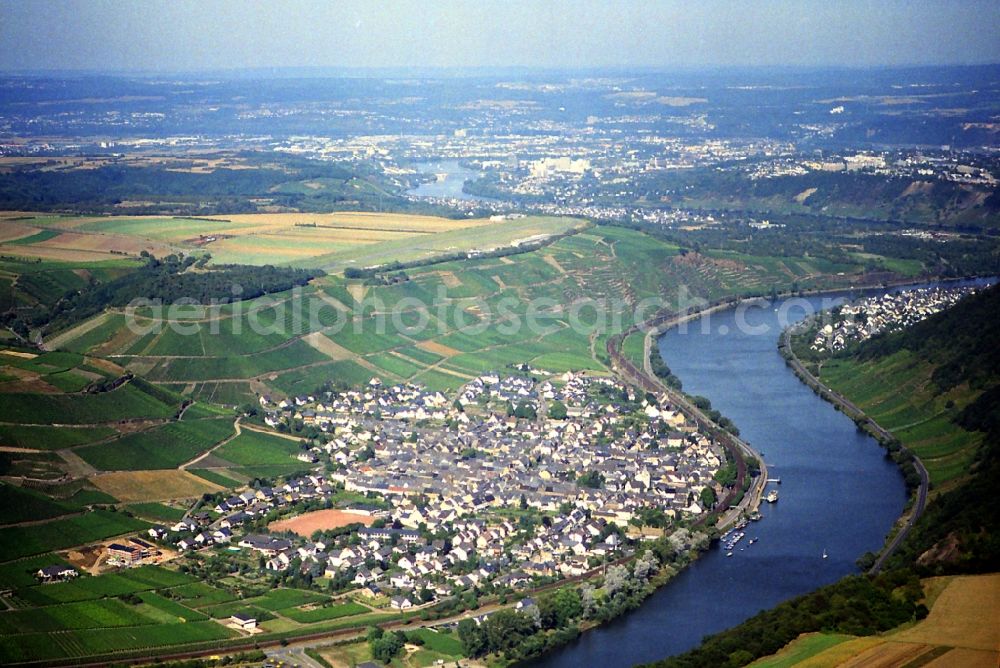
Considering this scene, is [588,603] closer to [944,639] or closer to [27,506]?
[944,639]

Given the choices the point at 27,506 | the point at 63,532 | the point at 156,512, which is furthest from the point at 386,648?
the point at 27,506

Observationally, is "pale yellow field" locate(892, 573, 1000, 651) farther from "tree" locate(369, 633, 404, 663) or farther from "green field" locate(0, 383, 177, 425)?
"green field" locate(0, 383, 177, 425)

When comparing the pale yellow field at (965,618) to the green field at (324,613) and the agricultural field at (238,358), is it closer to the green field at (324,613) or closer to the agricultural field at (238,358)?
the agricultural field at (238,358)

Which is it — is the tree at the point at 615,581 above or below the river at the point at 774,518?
above

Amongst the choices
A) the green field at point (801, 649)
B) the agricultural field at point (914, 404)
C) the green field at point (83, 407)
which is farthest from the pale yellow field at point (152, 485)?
the agricultural field at point (914, 404)

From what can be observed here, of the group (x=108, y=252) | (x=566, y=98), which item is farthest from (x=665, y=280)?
(x=566, y=98)

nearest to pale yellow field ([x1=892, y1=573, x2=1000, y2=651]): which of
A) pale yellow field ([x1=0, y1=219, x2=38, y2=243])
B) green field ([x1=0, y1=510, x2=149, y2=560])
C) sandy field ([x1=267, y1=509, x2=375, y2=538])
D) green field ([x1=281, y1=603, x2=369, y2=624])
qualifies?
green field ([x1=281, y1=603, x2=369, y2=624])
